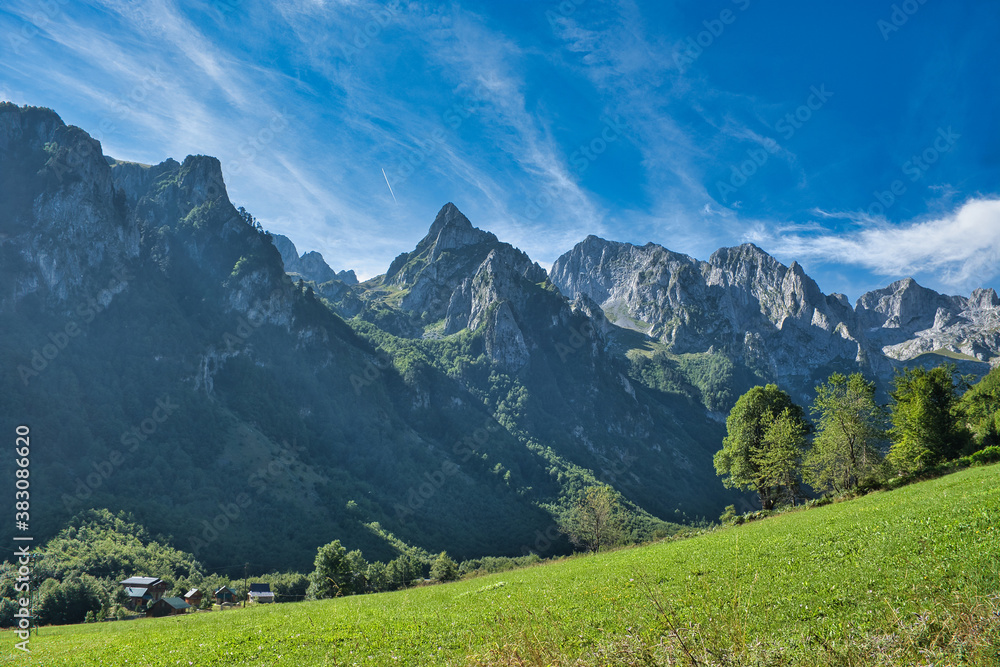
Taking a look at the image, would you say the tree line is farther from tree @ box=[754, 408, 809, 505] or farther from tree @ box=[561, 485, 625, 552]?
tree @ box=[561, 485, 625, 552]

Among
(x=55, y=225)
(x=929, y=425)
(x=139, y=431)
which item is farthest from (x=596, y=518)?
(x=55, y=225)

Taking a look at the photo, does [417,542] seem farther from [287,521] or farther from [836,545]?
[836,545]

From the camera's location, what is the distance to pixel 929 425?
1676 inches

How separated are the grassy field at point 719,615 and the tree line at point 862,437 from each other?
1910cm

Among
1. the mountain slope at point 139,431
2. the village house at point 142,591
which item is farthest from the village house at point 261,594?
the mountain slope at point 139,431

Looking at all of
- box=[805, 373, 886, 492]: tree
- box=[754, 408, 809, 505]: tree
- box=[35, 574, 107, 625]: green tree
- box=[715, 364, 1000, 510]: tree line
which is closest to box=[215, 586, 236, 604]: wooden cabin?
box=[35, 574, 107, 625]: green tree

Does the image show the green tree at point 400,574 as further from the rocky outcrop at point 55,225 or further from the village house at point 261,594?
the rocky outcrop at point 55,225

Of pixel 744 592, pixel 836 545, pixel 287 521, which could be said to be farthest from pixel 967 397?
A: pixel 287 521

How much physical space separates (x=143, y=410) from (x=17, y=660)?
194 m

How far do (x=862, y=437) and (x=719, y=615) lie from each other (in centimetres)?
4298

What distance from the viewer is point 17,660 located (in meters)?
18.3

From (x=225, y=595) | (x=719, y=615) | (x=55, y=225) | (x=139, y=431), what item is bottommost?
(x=225, y=595)

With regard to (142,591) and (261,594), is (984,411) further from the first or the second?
(142,591)

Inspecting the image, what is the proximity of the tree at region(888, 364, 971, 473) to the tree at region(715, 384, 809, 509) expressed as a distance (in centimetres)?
797
